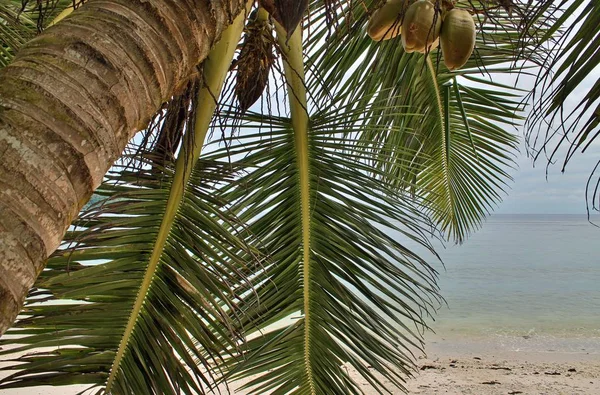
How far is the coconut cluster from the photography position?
1622 mm

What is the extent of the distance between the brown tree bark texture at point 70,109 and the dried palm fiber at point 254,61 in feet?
3.15

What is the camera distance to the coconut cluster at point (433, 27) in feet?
5.32

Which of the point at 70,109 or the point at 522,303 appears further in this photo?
the point at 522,303

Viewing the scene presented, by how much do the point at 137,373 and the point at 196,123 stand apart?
0.87 m

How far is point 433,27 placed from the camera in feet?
5.44

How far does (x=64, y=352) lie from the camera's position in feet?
5.61

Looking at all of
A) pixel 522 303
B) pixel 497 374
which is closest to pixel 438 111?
pixel 497 374

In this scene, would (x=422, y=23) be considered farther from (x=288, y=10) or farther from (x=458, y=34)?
(x=288, y=10)

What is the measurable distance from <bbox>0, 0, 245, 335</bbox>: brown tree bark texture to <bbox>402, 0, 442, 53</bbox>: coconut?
29.0 inches

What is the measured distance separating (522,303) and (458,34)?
19.4m

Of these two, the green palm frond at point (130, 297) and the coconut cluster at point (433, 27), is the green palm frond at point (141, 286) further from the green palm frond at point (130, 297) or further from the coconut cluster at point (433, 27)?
the coconut cluster at point (433, 27)

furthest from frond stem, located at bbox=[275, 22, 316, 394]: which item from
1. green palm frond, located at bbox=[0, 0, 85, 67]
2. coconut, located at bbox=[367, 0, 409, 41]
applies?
green palm frond, located at bbox=[0, 0, 85, 67]

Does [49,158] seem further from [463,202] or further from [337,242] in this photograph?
[463,202]

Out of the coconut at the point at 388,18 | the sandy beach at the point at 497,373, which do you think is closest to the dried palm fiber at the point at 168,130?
the coconut at the point at 388,18
